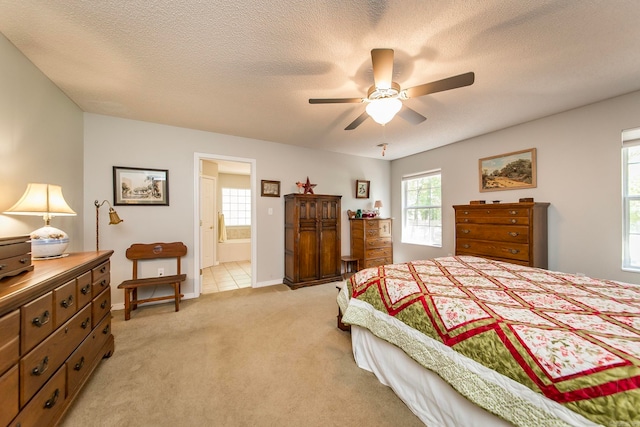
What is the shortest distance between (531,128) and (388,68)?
2.94 m

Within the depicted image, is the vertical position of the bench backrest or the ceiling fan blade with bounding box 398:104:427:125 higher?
the ceiling fan blade with bounding box 398:104:427:125

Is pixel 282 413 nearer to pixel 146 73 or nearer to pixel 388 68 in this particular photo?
pixel 388 68

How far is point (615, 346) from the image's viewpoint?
0.93 metres

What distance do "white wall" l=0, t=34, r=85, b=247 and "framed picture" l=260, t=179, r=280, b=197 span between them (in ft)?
7.53

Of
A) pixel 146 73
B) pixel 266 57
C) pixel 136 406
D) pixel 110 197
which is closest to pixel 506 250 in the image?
pixel 266 57

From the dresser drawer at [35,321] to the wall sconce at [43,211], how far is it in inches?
28.8

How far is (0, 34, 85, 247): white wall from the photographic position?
172 cm

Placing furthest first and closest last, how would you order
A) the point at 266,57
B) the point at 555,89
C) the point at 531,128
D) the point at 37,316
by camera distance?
the point at 531,128 → the point at 555,89 → the point at 266,57 → the point at 37,316

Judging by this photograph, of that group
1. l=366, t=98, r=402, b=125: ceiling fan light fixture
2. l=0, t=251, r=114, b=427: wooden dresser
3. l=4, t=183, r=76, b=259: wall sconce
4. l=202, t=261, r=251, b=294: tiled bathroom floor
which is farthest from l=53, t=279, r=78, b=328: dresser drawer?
l=202, t=261, r=251, b=294: tiled bathroom floor

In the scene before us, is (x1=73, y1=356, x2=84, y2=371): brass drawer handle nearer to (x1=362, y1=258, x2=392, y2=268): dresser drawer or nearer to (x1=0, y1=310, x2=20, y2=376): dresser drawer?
(x1=0, y1=310, x2=20, y2=376): dresser drawer

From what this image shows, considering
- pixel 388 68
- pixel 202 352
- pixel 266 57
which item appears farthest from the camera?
pixel 202 352

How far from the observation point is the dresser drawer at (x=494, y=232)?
295 cm

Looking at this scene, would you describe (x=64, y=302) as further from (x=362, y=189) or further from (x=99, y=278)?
(x=362, y=189)

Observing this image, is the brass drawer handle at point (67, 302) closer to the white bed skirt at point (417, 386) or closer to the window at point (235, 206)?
the white bed skirt at point (417, 386)
